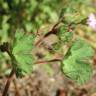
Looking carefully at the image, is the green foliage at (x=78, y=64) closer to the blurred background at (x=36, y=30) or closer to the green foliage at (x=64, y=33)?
the green foliage at (x=64, y=33)

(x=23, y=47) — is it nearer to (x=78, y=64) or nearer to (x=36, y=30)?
(x=78, y=64)

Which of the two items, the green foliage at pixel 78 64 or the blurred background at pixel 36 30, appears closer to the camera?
the green foliage at pixel 78 64

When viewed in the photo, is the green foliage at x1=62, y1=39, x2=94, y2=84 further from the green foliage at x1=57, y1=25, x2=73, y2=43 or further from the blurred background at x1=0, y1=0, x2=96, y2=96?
the blurred background at x1=0, y1=0, x2=96, y2=96

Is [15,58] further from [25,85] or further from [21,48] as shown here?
[25,85]

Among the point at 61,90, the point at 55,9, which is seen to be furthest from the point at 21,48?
the point at 55,9

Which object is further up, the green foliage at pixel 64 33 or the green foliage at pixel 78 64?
the green foliage at pixel 64 33

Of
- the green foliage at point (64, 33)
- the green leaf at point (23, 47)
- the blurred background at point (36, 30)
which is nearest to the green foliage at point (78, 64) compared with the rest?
the green foliage at point (64, 33)

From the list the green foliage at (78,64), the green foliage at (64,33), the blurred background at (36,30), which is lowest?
the blurred background at (36,30)
